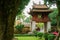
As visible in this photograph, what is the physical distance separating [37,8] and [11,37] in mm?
31411

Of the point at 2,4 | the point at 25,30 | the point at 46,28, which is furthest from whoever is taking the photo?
the point at 25,30

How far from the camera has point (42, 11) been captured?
3522 centimetres

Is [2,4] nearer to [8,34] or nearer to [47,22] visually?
[8,34]

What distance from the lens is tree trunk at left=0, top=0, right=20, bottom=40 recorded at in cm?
435

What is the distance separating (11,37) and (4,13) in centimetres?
55

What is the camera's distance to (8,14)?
444cm

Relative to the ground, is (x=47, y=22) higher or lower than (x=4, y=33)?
lower

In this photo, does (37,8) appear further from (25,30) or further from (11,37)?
(11,37)

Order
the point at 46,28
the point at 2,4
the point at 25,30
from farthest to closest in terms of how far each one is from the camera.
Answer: the point at 25,30
the point at 46,28
the point at 2,4

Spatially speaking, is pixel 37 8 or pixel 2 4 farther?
pixel 37 8

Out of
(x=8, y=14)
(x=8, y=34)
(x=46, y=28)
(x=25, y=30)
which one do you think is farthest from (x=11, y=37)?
(x=25, y=30)

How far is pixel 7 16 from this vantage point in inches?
174

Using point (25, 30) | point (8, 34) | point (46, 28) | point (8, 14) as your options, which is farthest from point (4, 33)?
point (25, 30)

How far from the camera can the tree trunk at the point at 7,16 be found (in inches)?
171
